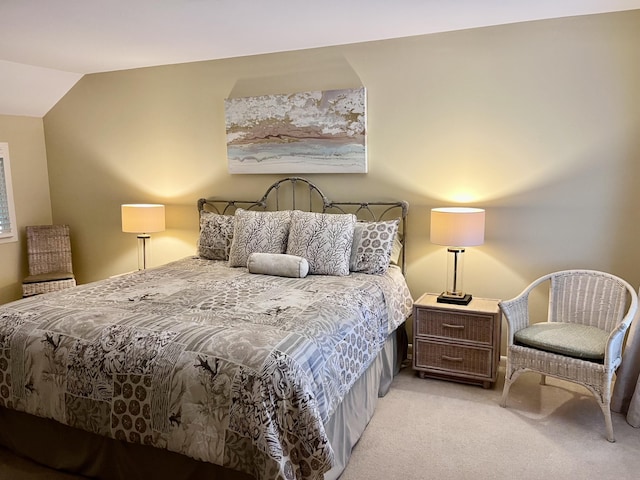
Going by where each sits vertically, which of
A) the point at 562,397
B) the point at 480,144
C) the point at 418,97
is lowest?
the point at 562,397

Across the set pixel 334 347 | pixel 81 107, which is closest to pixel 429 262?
pixel 334 347

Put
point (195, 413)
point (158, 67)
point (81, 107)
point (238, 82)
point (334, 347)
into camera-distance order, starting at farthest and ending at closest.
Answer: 1. point (81, 107)
2. point (158, 67)
3. point (238, 82)
4. point (334, 347)
5. point (195, 413)

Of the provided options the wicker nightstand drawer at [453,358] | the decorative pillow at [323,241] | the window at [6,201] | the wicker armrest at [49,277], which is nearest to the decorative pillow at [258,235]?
the decorative pillow at [323,241]

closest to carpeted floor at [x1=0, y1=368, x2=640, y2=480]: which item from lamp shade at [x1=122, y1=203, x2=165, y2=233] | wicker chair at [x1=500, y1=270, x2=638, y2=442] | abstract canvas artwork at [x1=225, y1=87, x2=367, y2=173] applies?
wicker chair at [x1=500, y1=270, x2=638, y2=442]

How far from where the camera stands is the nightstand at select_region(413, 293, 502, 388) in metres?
3.09

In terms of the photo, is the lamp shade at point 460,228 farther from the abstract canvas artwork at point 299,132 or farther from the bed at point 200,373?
the abstract canvas artwork at point 299,132

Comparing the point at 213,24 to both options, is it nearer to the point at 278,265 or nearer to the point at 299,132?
the point at 299,132

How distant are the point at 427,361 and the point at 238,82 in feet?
9.09

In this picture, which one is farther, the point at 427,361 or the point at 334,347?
the point at 427,361

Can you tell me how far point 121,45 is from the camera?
3621 mm

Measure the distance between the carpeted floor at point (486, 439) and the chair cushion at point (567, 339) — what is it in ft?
1.38

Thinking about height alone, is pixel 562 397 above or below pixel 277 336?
below

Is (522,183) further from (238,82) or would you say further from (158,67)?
(158,67)

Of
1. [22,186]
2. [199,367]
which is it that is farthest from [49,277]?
[199,367]
